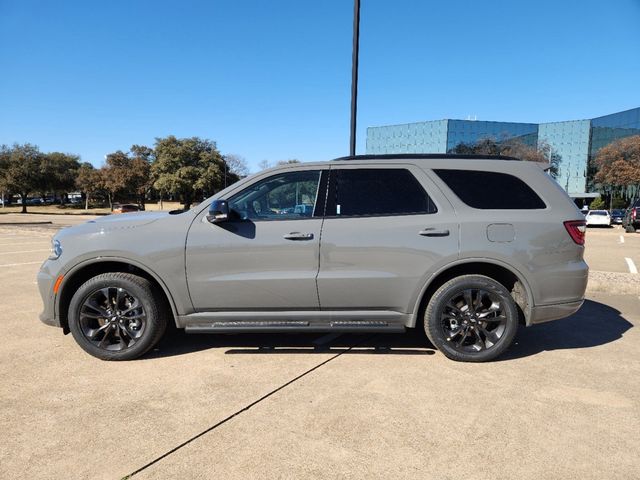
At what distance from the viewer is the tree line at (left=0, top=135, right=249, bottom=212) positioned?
46.8 meters

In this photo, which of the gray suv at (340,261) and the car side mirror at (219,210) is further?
the gray suv at (340,261)

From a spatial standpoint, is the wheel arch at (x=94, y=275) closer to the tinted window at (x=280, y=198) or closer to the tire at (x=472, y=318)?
the tinted window at (x=280, y=198)

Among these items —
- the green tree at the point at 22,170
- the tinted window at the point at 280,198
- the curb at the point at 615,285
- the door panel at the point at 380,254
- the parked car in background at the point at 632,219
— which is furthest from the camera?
the green tree at the point at 22,170

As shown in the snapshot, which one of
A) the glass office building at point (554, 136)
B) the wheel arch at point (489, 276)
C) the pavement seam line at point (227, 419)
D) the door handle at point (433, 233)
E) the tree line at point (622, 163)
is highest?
the glass office building at point (554, 136)

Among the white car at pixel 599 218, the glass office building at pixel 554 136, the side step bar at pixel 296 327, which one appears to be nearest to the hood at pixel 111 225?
the side step bar at pixel 296 327

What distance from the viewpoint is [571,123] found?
223 feet

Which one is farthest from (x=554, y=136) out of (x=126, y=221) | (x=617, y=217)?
(x=126, y=221)

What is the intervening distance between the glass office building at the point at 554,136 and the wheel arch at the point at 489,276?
66200mm

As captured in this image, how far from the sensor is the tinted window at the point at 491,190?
372 centimetres

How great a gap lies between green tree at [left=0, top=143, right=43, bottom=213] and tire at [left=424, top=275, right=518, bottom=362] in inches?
2116

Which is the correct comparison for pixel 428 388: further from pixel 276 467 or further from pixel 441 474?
pixel 276 467

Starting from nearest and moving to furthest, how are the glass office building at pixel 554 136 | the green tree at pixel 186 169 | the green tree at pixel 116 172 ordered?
1. the green tree at pixel 116 172
2. the green tree at pixel 186 169
3. the glass office building at pixel 554 136

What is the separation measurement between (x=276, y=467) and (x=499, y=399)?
68.8 inches

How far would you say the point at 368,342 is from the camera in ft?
13.9
